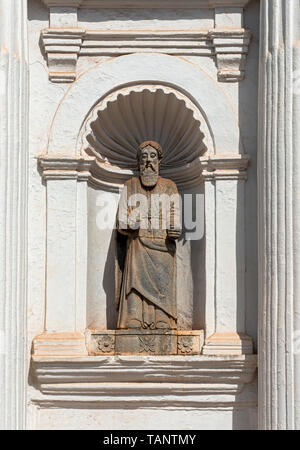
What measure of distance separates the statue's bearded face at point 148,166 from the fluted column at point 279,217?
1.10 m

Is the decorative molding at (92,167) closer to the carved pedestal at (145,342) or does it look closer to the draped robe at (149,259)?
the draped robe at (149,259)

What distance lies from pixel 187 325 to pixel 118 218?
126 centimetres

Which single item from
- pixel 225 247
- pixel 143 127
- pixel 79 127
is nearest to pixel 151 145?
pixel 143 127

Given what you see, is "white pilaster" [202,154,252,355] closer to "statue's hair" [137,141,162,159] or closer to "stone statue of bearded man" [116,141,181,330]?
"stone statue of bearded man" [116,141,181,330]

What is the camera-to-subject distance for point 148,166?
34.8 feet

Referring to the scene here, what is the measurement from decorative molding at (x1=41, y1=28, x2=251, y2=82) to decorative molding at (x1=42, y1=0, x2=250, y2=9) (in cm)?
26

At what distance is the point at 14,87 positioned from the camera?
32.6ft

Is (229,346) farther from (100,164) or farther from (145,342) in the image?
(100,164)

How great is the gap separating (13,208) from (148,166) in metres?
1.52

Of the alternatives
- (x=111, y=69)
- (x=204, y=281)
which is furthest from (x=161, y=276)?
(x=111, y=69)

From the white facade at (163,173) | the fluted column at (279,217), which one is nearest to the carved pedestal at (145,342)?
the white facade at (163,173)

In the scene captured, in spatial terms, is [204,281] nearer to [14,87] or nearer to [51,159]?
[51,159]

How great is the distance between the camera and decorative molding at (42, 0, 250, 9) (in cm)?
1060

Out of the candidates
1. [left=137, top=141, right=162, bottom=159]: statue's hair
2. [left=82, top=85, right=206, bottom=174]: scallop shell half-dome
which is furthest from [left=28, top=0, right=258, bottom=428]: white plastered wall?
[left=137, top=141, right=162, bottom=159]: statue's hair
